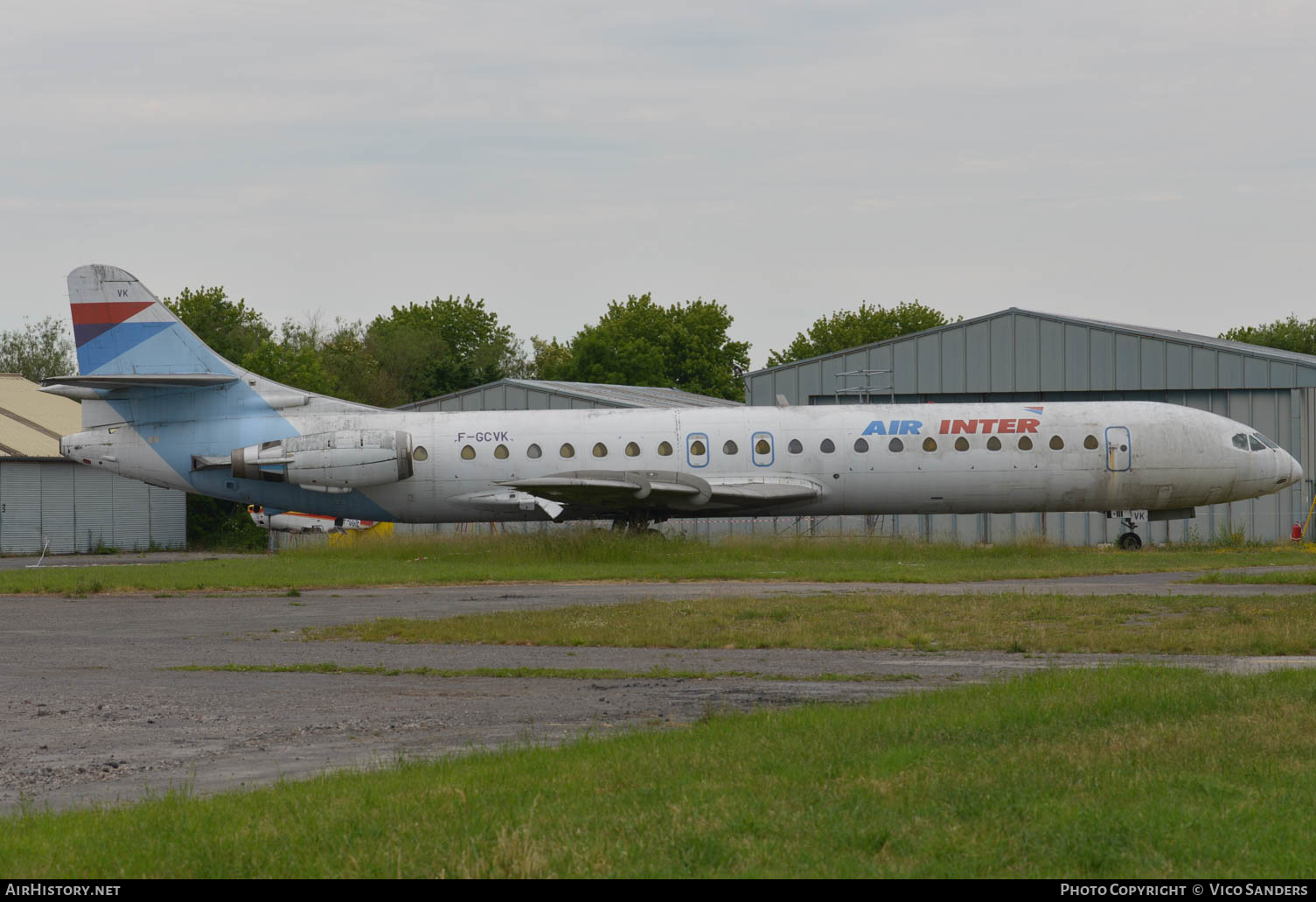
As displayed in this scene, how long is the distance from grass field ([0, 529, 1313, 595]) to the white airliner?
4.08ft

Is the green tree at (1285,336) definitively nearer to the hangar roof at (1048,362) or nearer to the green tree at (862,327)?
the green tree at (862,327)

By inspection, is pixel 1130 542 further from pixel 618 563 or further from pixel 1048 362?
pixel 618 563

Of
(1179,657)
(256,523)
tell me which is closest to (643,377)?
(256,523)

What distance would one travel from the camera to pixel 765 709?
10.5 m

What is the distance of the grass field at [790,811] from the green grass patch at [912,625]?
5324 mm

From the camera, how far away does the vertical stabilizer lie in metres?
31.9

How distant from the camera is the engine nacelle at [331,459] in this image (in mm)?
32312

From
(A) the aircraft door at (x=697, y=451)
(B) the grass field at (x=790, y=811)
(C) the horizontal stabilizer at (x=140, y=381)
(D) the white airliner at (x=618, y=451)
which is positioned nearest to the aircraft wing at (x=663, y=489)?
(D) the white airliner at (x=618, y=451)

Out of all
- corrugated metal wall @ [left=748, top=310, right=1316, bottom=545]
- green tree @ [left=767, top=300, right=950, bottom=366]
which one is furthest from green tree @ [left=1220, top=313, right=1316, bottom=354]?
corrugated metal wall @ [left=748, top=310, right=1316, bottom=545]

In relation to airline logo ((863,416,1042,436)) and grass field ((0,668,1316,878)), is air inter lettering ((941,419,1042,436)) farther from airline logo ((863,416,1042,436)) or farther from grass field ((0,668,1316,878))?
grass field ((0,668,1316,878))

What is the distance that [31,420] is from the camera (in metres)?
55.1

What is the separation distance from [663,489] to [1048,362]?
15.7m

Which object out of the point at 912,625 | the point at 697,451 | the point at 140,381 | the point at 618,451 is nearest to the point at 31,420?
the point at 140,381
